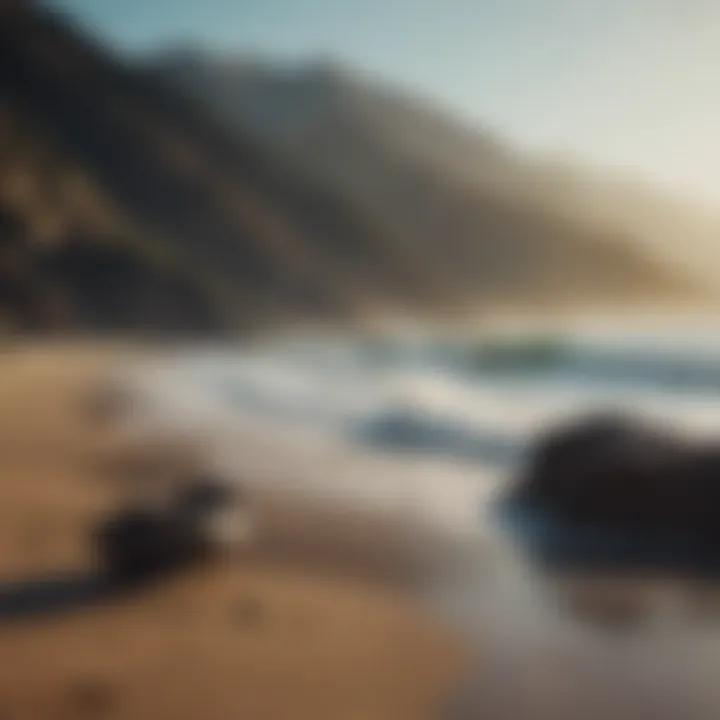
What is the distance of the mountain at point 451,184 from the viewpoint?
1.48m

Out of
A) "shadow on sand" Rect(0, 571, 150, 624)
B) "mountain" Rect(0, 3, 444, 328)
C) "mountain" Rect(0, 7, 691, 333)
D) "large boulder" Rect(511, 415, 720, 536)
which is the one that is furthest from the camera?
"mountain" Rect(0, 3, 444, 328)

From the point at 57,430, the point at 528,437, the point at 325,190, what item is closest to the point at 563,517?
the point at 528,437

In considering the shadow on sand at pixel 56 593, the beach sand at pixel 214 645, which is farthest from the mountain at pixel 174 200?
the shadow on sand at pixel 56 593

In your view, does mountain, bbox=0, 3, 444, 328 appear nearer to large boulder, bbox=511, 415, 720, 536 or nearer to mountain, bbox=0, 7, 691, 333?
mountain, bbox=0, 7, 691, 333

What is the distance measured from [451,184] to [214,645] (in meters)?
0.98

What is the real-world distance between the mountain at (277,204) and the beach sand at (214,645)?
25.3 inches

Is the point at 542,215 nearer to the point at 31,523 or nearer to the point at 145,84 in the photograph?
the point at 145,84

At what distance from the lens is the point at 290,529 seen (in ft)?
4.37

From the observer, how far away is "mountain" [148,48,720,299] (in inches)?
58.1

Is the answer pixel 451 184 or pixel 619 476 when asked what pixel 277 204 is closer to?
pixel 451 184

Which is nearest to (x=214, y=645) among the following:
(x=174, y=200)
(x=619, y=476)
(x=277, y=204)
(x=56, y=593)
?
(x=56, y=593)

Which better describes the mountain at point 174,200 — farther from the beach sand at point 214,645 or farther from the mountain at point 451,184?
the beach sand at point 214,645

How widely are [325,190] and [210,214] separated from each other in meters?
0.30

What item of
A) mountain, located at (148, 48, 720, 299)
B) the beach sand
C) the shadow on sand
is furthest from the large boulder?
the shadow on sand
